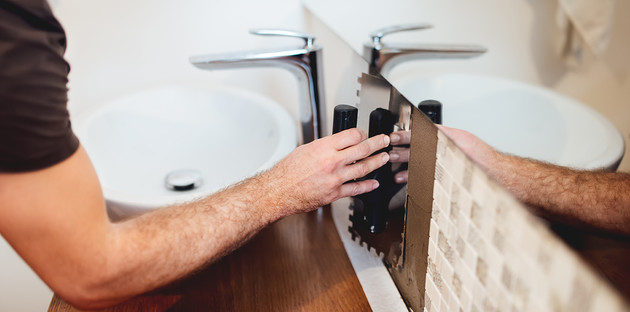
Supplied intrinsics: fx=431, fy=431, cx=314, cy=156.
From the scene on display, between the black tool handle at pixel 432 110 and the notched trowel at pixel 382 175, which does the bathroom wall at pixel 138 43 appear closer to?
the notched trowel at pixel 382 175

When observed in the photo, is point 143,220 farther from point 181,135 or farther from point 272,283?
point 181,135

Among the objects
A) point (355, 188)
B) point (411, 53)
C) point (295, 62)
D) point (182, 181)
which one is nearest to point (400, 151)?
point (355, 188)

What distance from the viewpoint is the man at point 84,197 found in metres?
0.48

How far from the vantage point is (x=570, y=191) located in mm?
428

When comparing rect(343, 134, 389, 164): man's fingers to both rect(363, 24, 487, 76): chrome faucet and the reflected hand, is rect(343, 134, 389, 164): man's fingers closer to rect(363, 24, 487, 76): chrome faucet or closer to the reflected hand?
the reflected hand

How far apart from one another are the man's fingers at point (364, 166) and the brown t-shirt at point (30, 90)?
1.22 feet

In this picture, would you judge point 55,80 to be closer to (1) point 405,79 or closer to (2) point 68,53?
(1) point 405,79

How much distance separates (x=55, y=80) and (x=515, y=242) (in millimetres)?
524

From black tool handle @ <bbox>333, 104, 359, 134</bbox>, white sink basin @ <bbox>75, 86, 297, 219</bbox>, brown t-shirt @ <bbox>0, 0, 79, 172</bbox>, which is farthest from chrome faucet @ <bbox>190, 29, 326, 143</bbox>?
brown t-shirt @ <bbox>0, 0, 79, 172</bbox>

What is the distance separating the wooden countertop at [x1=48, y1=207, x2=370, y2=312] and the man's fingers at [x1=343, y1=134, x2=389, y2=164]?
23 centimetres

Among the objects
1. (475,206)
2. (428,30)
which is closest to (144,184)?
(428,30)

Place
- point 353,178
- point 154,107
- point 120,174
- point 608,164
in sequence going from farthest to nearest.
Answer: point 154,107 → point 120,174 → point 353,178 → point 608,164

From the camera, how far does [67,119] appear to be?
55 centimetres

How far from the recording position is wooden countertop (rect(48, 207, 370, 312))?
0.69 meters
